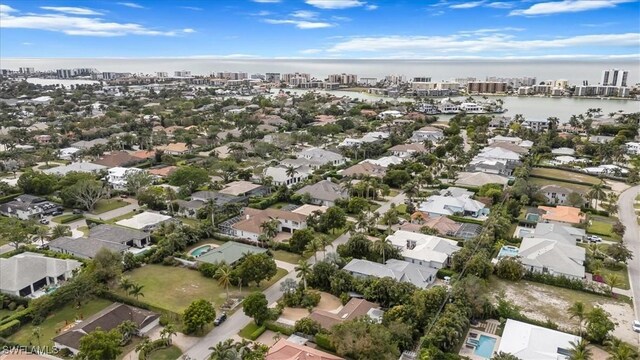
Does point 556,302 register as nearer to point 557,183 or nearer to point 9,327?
point 557,183

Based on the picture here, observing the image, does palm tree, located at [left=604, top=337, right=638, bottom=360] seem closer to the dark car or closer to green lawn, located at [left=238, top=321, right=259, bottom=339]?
green lawn, located at [left=238, top=321, right=259, bottom=339]

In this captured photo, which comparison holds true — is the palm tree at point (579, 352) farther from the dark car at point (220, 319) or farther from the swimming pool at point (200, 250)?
the swimming pool at point (200, 250)

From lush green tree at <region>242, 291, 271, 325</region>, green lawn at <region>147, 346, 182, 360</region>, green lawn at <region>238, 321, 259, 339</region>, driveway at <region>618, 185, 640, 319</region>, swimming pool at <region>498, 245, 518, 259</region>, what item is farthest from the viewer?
swimming pool at <region>498, 245, 518, 259</region>

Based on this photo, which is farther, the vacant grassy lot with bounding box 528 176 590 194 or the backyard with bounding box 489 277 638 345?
the vacant grassy lot with bounding box 528 176 590 194

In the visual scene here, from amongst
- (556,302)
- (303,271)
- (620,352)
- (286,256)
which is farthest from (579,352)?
(286,256)

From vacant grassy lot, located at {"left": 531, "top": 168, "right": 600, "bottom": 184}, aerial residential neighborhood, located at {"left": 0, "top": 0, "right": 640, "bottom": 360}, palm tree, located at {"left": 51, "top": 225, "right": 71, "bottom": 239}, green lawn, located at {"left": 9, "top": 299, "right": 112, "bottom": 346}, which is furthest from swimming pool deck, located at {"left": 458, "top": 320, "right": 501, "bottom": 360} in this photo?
vacant grassy lot, located at {"left": 531, "top": 168, "right": 600, "bottom": 184}

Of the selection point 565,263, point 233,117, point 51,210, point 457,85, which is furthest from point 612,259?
point 457,85

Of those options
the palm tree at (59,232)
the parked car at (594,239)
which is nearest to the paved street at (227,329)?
the palm tree at (59,232)
